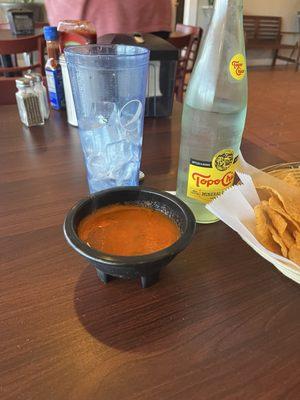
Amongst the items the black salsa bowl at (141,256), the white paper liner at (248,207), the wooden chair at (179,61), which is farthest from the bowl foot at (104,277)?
the wooden chair at (179,61)

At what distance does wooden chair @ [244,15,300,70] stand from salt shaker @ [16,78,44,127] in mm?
4829

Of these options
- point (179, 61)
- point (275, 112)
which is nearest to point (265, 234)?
point (179, 61)

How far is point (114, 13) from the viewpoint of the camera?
1.17 meters

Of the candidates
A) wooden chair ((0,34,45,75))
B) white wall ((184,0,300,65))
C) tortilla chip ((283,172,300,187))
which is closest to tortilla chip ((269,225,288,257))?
tortilla chip ((283,172,300,187))

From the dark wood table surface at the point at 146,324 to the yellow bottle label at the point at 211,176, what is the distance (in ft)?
0.17

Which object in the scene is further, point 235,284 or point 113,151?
point 113,151

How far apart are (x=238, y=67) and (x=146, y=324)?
13.6 inches

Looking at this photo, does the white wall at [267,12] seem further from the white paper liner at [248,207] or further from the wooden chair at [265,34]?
the white paper liner at [248,207]

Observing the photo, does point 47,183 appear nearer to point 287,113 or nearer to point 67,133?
point 67,133

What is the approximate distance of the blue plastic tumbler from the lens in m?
0.48

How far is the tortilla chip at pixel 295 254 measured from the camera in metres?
0.35

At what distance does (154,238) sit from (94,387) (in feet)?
0.51

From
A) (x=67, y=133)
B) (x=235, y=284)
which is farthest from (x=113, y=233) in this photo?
(x=67, y=133)

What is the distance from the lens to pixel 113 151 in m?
0.51
